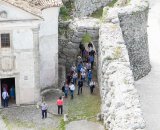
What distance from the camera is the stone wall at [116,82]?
103ft

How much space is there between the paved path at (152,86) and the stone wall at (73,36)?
15.1ft

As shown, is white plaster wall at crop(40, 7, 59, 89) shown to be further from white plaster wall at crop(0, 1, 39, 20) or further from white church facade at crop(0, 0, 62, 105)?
white plaster wall at crop(0, 1, 39, 20)

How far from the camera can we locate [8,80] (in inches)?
1569

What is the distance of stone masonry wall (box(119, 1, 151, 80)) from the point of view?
145 ft

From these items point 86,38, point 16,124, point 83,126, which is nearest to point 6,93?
point 16,124

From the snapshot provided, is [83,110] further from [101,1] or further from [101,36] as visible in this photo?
Answer: [101,1]

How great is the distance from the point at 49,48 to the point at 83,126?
5.78 meters

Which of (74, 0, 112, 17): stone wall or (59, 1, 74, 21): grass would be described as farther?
(74, 0, 112, 17): stone wall

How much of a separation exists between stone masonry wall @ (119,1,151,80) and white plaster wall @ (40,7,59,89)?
5.58m

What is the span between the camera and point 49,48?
40312mm

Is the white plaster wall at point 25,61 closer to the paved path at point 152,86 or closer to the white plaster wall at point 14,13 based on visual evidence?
the white plaster wall at point 14,13

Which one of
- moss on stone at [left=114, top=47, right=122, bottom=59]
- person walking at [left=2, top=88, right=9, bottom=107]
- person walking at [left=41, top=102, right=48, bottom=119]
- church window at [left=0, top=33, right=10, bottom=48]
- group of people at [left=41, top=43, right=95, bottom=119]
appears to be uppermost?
church window at [left=0, top=33, right=10, bottom=48]

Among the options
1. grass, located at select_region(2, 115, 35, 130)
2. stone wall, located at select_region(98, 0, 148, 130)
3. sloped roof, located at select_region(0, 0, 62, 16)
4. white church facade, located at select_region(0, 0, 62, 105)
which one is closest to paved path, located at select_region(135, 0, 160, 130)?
stone wall, located at select_region(98, 0, 148, 130)

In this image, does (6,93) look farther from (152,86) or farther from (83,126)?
(152,86)
